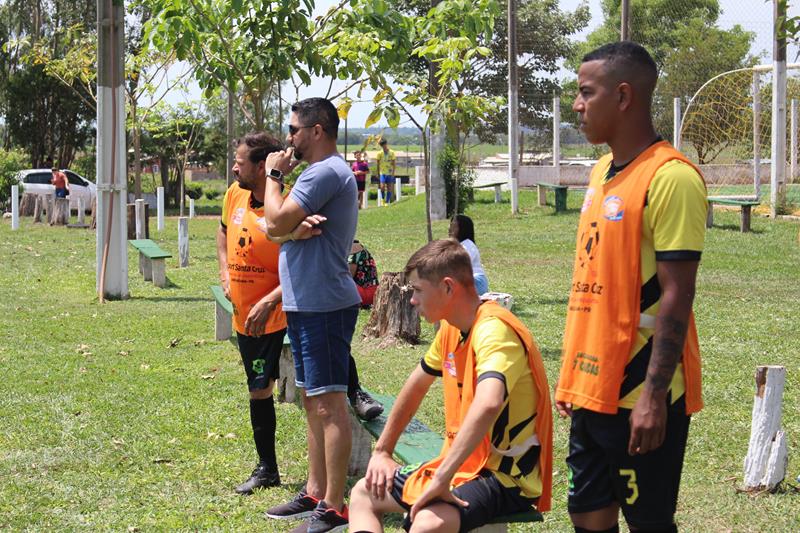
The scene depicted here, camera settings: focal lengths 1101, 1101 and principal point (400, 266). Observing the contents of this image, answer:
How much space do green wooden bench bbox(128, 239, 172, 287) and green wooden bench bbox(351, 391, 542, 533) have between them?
871 centimetres

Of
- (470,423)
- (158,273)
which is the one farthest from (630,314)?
(158,273)

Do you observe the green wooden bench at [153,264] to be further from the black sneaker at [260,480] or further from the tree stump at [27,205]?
the tree stump at [27,205]

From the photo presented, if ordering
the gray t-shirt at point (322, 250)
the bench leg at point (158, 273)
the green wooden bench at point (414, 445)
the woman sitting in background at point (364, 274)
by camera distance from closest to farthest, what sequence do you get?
1. the green wooden bench at point (414, 445)
2. the gray t-shirt at point (322, 250)
3. the woman sitting in background at point (364, 274)
4. the bench leg at point (158, 273)

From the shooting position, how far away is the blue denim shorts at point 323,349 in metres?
4.91

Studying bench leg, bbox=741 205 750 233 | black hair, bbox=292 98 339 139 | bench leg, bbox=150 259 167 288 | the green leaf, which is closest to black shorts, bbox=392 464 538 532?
black hair, bbox=292 98 339 139

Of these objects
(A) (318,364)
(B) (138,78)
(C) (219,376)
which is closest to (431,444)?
(A) (318,364)

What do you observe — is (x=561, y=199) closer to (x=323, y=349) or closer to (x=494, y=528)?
(x=323, y=349)

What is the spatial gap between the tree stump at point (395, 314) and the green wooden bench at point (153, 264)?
5.06 m

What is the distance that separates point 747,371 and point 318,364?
4823mm

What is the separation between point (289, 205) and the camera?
4.82 metres

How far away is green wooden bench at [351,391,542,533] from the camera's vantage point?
3844 mm

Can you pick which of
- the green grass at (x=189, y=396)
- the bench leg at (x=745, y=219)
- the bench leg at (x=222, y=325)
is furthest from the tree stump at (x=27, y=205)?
the bench leg at (x=222, y=325)

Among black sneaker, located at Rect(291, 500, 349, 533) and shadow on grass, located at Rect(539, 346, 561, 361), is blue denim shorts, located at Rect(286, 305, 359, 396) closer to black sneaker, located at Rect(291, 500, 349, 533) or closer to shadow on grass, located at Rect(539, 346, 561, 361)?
black sneaker, located at Rect(291, 500, 349, 533)

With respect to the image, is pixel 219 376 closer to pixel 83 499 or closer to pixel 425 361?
pixel 83 499
